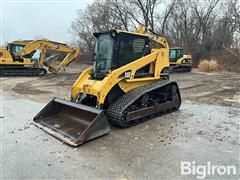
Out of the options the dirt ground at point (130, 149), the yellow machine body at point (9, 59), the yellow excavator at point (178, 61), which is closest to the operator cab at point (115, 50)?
the dirt ground at point (130, 149)

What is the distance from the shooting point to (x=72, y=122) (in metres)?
5.07

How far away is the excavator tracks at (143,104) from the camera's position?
5.04 meters

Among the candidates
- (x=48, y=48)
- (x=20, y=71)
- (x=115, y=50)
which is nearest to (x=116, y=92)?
(x=115, y=50)

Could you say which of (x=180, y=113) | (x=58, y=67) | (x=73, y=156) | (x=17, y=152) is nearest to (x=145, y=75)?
(x=180, y=113)

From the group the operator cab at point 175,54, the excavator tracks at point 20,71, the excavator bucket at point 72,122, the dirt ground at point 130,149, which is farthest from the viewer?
the operator cab at point 175,54

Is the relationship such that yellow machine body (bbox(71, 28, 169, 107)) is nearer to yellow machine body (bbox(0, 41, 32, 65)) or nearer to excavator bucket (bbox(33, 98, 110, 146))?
excavator bucket (bbox(33, 98, 110, 146))

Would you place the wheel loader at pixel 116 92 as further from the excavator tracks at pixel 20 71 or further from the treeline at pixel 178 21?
the treeline at pixel 178 21

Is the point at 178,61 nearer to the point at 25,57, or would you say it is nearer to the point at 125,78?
the point at 25,57

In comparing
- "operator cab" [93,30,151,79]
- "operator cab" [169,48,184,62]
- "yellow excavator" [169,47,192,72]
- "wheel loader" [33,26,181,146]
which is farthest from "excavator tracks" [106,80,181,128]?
"operator cab" [169,48,184,62]

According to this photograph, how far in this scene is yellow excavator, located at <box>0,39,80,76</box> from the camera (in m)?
15.8

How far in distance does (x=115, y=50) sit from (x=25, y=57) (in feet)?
40.9

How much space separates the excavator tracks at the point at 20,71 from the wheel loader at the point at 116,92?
38.8 ft

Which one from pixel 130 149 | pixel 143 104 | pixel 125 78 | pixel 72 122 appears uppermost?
pixel 125 78

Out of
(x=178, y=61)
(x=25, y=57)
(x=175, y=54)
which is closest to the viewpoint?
(x=25, y=57)
